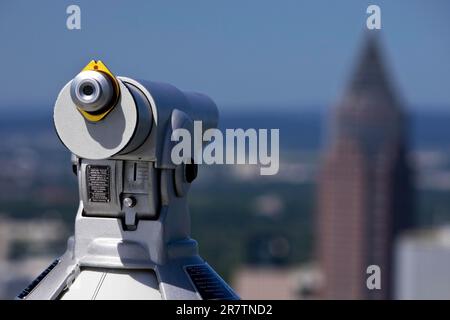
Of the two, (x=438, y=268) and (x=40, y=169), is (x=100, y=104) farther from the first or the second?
(x=40, y=169)

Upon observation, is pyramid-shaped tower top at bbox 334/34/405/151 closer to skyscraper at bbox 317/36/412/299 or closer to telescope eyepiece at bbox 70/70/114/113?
skyscraper at bbox 317/36/412/299

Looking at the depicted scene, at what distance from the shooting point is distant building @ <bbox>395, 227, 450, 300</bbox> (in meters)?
76.4

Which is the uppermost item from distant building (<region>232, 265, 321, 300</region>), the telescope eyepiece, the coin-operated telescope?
the telescope eyepiece

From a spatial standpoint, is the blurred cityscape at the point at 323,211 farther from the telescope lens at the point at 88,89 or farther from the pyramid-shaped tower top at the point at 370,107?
the telescope lens at the point at 88,89

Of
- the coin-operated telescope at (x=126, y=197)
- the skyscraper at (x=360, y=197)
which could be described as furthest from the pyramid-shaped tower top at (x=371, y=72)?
the coin-operated telescope at (x=126, y=197)

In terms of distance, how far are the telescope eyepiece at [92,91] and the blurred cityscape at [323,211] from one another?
239 ft

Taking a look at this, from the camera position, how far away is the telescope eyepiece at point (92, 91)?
4.47m

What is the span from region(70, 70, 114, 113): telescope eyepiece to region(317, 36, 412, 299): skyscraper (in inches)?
3632

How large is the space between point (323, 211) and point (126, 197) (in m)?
110

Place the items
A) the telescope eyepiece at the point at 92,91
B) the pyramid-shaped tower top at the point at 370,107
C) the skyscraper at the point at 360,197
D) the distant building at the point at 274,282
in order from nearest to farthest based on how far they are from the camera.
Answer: the telescope eyepiece at the point at 92,91 → the distant building at the point at 274,282 → the skyscraper at the point at 360,197 → the pyramid-shaped tower top at the point at 370,107

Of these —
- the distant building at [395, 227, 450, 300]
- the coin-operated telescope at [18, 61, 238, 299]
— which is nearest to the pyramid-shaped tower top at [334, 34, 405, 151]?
the distant building at [395, 227, 450, 300]

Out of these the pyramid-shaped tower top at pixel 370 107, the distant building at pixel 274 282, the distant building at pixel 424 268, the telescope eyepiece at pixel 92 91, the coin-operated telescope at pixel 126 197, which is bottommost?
the distant building at pixel 274 282

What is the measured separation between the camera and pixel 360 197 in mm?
106688
